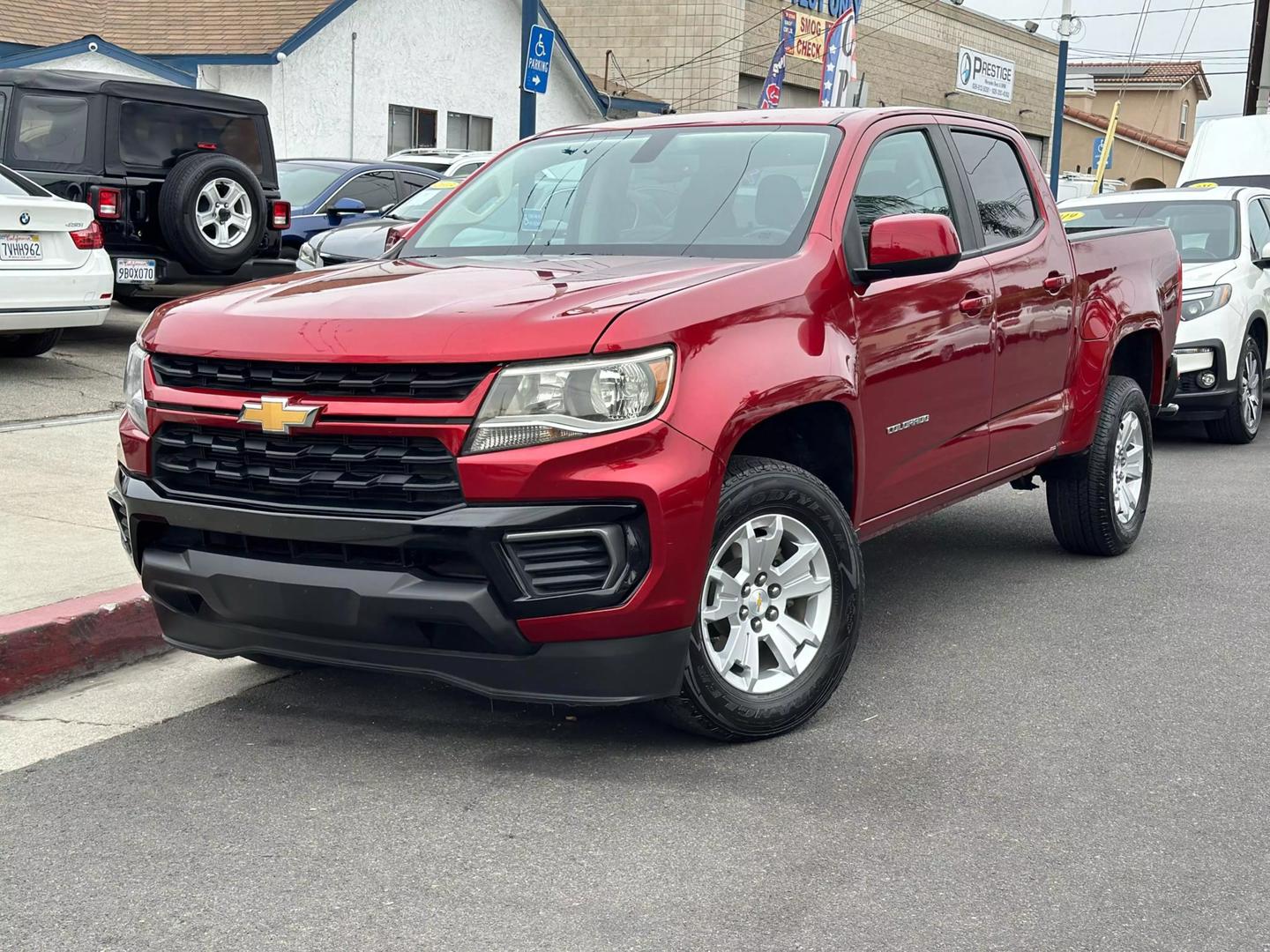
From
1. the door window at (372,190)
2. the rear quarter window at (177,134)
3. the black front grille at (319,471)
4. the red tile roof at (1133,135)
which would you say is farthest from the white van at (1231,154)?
the red tile roof at (1133,135)

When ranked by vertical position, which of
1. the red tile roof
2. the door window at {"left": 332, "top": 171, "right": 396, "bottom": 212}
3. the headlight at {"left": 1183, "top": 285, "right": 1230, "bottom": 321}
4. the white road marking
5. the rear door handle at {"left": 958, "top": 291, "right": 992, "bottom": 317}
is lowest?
the white road marking

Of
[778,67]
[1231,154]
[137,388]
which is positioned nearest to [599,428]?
[137,388]

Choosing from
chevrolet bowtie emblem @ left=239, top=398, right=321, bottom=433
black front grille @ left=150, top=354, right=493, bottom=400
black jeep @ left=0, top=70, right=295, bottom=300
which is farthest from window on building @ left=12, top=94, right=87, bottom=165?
chevrolet bowtie emblem @ left=239, top=398, right=321, bottom=433

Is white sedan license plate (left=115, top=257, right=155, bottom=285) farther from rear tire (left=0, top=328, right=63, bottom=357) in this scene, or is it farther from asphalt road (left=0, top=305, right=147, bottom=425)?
rear tire (left=0, top=328, right=63, bottom=357)

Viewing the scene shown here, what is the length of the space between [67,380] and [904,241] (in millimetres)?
7042

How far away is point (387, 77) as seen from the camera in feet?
82.4

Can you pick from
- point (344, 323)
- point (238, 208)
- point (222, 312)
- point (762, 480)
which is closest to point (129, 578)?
point (222, 312)

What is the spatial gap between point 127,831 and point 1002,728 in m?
2.49

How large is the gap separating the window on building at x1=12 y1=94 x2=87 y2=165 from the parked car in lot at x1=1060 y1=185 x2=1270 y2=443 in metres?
7.56

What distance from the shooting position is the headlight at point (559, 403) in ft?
12.3

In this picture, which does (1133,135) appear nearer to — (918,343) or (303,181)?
(303,181)

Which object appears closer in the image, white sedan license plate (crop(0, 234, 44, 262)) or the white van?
white sedan license plate (crop(0, 234, 44, 262))

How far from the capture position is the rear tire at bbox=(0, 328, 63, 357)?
10570mm

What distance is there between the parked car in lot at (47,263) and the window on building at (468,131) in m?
17.3
